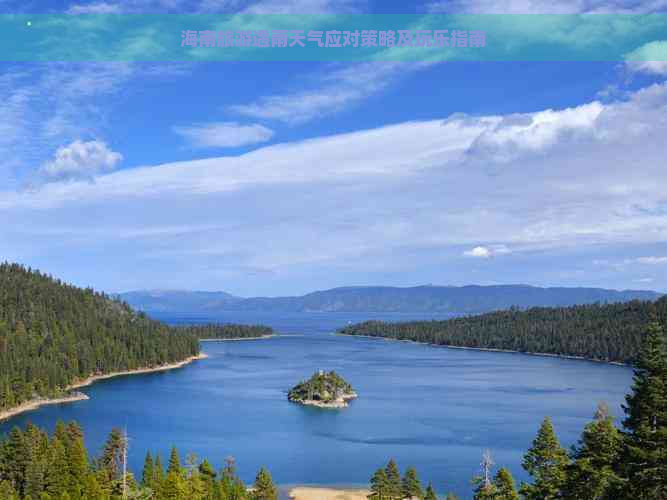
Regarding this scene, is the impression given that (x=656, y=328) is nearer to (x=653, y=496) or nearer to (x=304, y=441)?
(x=653, y=496)

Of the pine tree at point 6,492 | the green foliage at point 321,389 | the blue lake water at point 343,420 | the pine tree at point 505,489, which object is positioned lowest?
the blue lake water at point 343,420

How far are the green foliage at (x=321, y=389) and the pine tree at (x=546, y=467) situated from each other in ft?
345

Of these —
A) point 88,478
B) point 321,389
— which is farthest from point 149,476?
point 321,389

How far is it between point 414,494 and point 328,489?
1535 centimetres

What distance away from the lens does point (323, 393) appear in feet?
485

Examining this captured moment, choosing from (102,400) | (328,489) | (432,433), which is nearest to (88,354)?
(102,400)

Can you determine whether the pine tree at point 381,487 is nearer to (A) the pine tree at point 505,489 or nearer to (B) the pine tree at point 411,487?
(B) the pine tree at point 411,487

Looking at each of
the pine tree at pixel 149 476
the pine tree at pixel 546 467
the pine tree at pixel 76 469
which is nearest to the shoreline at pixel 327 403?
the pine tree at pixel 149 476

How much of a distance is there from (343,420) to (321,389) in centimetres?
2183

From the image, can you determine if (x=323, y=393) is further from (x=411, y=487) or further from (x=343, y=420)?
(x=411, y=487)

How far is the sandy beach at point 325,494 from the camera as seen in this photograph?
2958 inches

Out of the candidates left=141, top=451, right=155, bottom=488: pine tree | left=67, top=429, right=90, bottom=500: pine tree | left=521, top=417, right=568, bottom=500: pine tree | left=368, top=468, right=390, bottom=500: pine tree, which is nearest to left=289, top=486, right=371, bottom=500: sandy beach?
left=368, top=468, right=390, bottom=500: pine tree

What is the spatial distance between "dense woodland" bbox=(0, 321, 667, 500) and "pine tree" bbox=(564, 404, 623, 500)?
5 centimetres

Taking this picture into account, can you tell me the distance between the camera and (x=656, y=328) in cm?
2931
